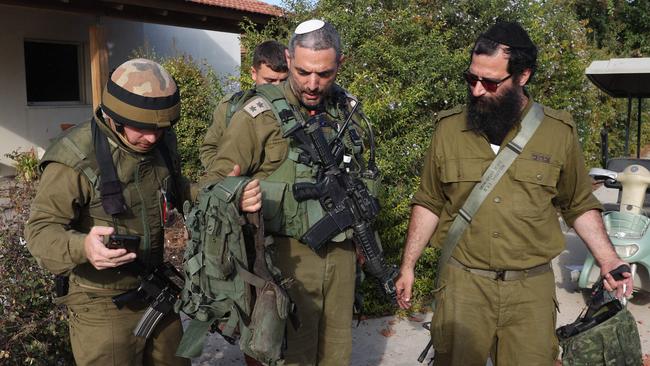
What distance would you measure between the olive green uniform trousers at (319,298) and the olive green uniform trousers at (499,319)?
18.2 inches

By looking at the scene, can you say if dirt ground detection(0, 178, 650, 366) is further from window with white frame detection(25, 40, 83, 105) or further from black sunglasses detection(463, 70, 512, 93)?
window with white frame detection(25, 40, 83, 105)

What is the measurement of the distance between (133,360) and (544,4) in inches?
371

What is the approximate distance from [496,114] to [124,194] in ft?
5.25

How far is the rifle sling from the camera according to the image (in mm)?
2605

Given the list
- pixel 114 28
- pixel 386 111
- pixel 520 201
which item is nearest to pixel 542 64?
pixel 386 111

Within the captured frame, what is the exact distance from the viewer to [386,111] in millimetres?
4699

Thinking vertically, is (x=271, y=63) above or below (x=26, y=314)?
above

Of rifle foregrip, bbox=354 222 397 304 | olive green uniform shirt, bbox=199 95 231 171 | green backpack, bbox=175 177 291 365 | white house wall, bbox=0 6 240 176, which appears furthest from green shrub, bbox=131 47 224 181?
green backpack, bbox=175 177 291 365

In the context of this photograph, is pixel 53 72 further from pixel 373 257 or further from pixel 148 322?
pixel 373 257

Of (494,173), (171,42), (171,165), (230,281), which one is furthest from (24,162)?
(494,173)

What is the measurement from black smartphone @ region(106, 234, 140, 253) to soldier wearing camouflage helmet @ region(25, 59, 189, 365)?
1.1 inches

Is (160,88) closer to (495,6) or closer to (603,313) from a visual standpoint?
(603,313)

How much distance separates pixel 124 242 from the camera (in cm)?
213

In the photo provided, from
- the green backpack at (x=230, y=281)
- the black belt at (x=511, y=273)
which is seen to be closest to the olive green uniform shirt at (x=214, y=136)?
the green backpack at (x=230, y=281)
